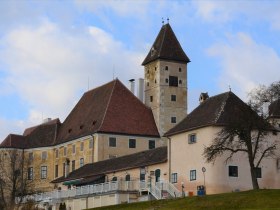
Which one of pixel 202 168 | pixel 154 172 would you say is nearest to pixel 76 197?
pixel 154 172

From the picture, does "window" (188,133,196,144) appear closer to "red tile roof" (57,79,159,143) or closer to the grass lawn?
the grass lawn

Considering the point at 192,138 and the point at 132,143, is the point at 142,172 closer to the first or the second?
the point at 192,138

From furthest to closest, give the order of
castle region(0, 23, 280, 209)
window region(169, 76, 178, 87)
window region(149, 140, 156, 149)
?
window region(169, 76, 178, 87) → window region(149, 140, 156, 149) → castle region(0, 23, 280, 209)

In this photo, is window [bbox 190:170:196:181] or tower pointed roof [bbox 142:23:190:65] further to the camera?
tower pointed roof [bbox 142:23:190:65]

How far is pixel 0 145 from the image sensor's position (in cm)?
10344

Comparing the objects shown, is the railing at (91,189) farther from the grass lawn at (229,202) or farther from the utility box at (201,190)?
the grass lawn at (229,202)

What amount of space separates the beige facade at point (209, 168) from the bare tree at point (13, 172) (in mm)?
29616

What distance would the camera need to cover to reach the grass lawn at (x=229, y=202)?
44.4 m

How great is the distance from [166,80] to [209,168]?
34641 millimetres

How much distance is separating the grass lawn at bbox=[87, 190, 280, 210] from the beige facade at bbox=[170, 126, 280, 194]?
9648mm

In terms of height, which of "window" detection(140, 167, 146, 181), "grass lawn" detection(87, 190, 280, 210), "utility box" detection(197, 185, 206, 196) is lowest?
"grass lawn" detection(87, 190, 280, 210)

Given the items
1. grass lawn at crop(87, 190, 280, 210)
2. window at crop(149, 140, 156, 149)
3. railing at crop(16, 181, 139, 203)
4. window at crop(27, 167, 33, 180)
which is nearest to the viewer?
grass lawn at crop(87, 190, 280, 210)

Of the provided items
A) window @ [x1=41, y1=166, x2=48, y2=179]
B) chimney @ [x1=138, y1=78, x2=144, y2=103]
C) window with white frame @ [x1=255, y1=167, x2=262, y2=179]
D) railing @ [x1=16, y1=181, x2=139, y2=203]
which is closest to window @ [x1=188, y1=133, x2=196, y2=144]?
window with white frame @ [x1=255, y1=167, x2=262, y2=179]

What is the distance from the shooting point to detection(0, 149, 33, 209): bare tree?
297 feet
